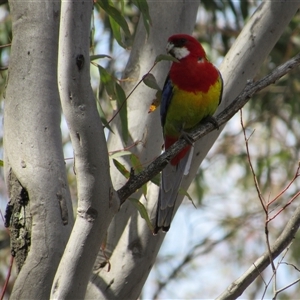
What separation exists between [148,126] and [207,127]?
43 centimetres

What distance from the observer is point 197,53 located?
340 centimetres

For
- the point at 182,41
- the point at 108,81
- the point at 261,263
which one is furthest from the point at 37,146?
the point at 182,41

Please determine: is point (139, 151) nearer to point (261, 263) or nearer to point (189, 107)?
Answer: point (189, 107)

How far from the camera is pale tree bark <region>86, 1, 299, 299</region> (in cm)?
270

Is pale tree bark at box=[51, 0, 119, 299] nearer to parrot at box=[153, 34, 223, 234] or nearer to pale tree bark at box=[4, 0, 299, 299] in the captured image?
pale tree bark at box=[4, 0, 299, 299]

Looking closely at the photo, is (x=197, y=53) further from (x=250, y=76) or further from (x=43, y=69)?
(x=43, y=69)

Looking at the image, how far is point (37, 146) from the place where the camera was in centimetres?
216

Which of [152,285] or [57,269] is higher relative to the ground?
[152,285]

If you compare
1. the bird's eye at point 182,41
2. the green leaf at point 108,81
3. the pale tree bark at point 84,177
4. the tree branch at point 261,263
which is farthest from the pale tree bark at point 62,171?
the bird's eye at point 182,41

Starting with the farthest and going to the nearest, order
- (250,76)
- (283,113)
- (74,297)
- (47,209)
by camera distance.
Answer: (283,113) < (250,76) < (47,209) < (74,297)

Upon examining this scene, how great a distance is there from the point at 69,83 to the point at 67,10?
0.30m

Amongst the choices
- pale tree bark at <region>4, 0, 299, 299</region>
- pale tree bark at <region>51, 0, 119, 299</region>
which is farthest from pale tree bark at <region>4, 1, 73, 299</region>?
pale tree bark at <region>51, 0, 119, 299</region>

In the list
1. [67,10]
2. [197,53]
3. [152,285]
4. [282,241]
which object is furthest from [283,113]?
[67,10]

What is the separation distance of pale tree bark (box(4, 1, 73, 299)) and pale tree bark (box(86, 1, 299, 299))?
663 millimetres
